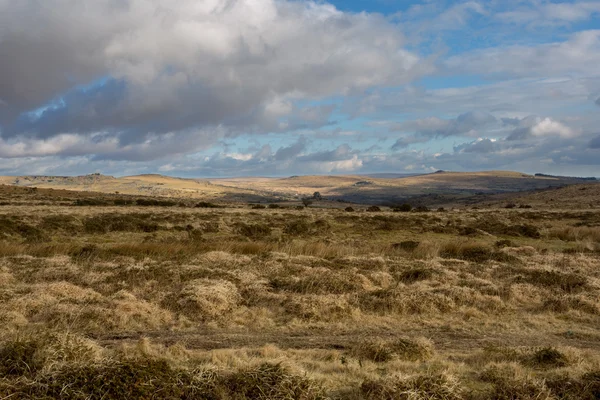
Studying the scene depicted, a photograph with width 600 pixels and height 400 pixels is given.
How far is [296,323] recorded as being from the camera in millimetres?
10828

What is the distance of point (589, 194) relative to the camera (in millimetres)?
76812

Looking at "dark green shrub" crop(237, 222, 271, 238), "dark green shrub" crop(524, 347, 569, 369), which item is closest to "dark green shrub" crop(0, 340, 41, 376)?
"dark green shrub" crop(524, 347, 569, 369)

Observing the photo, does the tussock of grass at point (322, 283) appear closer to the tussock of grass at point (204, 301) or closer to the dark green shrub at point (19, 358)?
the tussock of grass at point (204, 301)

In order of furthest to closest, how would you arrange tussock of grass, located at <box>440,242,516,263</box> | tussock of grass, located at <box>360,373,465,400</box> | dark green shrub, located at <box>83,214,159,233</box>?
dark green shrub, located at <box>83,214,159,233</box> → tussock of grass, located at <box>440,242,516,263</box> → tussock of grass, located at <box>360,373,465,400</box>

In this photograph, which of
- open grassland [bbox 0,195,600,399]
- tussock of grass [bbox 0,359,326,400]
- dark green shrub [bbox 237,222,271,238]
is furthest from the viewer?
dark green shrub [bbox 237,222,271,238]

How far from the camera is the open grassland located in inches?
243

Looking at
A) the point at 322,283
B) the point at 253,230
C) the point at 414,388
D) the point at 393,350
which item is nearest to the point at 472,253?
the point at 322,283

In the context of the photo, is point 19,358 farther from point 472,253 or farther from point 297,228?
point 297,228

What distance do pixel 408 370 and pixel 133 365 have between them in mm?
4339

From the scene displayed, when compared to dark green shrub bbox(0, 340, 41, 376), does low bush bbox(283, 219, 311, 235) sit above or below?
below

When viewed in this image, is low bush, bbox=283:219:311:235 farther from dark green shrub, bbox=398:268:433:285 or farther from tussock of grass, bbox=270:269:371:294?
tussock of grass, bbox=270:269:371:294

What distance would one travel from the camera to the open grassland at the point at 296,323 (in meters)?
6.18

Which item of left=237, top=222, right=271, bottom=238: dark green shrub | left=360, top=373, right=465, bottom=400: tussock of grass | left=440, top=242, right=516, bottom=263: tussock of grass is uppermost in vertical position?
left=360, top=373, right=465, bottom=400: tussock of grass

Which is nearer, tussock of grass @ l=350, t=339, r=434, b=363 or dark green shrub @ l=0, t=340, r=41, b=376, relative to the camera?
dark green shrub @ l=0, t=340, r=41, b=376
